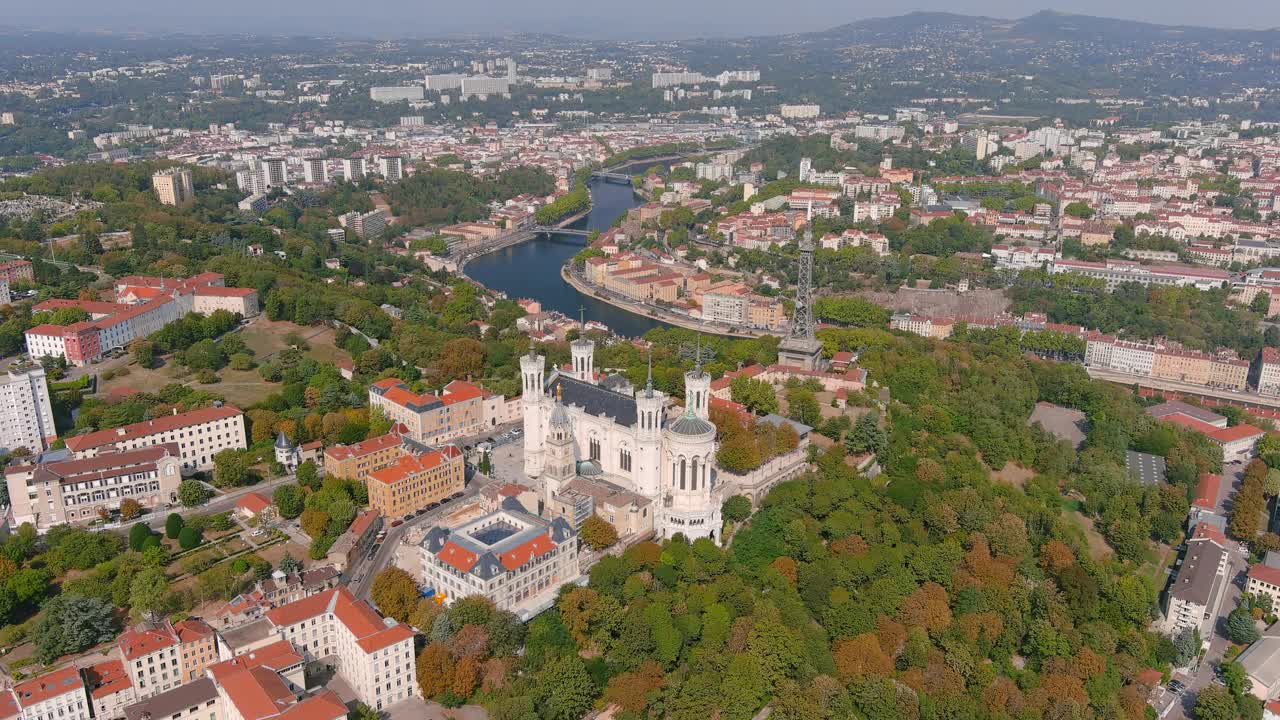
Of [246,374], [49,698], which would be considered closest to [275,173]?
[246,374]

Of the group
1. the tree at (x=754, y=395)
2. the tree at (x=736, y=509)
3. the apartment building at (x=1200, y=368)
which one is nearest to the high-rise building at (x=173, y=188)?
the tree at (x=754, y=395)

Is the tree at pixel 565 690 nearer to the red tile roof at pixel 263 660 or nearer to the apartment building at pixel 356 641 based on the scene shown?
the apartment building at pixel 356 641

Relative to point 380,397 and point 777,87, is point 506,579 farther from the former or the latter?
point 777,87

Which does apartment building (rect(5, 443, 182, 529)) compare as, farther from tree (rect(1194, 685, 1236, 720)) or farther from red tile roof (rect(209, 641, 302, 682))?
tree (rect(1194, 685, 1236, 720))

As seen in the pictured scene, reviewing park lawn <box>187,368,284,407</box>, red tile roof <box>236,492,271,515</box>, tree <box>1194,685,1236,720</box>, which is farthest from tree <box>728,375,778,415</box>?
park lawn <box>187,368,284,407</box>

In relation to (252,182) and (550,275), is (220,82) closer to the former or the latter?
(252,182)

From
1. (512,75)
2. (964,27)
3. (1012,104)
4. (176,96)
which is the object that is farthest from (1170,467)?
(964,27)
